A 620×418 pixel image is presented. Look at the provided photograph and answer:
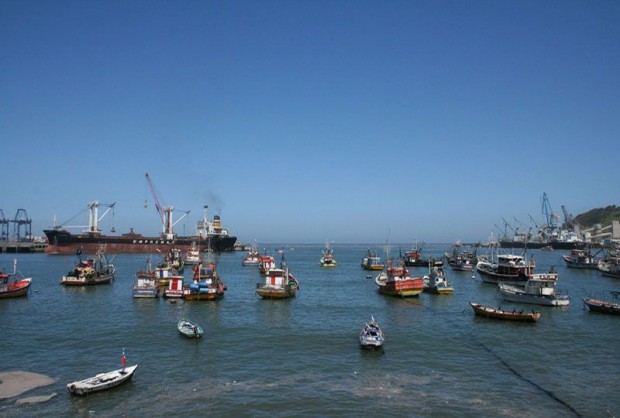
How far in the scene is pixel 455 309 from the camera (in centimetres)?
6419

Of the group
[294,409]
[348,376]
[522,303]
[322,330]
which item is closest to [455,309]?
[522,303]

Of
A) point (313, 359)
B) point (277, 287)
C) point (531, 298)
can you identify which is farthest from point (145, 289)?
point (531, 298)

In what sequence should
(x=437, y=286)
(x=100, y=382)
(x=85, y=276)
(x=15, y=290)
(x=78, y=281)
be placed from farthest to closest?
(x=85, y=276) < (x=78, y=281) < (x=437, y=286) < (x=15, y=290) < (x=100, y=382)

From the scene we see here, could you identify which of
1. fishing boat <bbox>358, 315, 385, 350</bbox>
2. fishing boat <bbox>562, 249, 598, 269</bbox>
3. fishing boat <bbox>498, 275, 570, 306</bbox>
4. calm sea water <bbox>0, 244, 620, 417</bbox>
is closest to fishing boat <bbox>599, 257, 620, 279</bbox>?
fishing boat <bbox>562, 249, 598, 269</bbox>

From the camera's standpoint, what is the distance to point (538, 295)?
218ft

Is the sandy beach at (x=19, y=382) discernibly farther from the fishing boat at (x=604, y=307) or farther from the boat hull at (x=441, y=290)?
the fishing boat at (x=604, y=307)

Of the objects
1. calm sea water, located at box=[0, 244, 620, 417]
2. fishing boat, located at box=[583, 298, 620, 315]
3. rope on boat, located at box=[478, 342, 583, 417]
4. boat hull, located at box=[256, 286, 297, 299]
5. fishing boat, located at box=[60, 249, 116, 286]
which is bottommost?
rope on boat, located at box=[478, 342, 583, 417]

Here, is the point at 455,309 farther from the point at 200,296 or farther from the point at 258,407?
the point at 258,407

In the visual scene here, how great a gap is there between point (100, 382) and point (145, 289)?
41554mm

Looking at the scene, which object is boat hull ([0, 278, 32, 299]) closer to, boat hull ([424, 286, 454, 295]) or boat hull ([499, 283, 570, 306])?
boat hull ([424, 286, 454, 295])

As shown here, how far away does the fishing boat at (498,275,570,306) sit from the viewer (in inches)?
2586

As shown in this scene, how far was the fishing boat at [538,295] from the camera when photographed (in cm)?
6569

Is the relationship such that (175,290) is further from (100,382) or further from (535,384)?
(535,384)

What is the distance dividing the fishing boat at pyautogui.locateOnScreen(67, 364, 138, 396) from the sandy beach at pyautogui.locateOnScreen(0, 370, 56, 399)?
332cm
